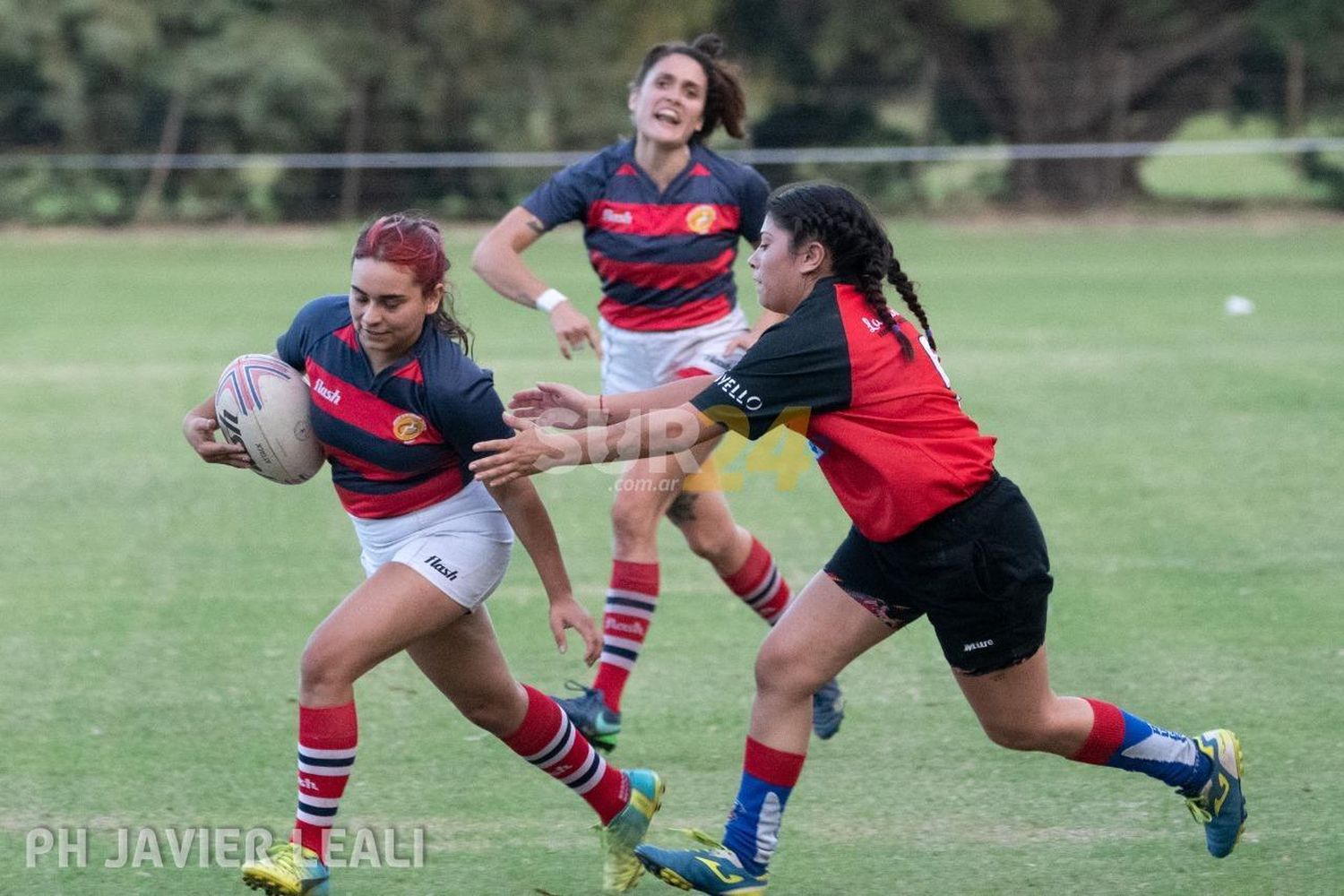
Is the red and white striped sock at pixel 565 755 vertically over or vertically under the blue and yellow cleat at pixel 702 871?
over

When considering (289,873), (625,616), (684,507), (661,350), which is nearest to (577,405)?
(289,873)

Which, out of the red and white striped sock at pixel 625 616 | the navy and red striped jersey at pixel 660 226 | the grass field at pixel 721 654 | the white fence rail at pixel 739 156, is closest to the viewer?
the grass field at pixel 721 654

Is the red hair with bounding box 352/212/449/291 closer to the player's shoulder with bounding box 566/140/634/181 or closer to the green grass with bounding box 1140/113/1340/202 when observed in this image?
the player's shoulder with bounding box 566/140/634/181

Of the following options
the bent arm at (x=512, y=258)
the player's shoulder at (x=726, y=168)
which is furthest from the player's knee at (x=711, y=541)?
the player's shoulder at (x=726, y=168)

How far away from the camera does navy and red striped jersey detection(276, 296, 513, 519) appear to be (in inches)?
174

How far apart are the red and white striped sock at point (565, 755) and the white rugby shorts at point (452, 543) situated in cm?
38

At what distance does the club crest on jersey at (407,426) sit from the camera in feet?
14.6

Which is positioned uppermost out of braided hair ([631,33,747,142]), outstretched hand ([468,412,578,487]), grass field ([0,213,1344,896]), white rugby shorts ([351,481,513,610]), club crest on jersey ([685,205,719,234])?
braided hair ([631,33,747,142])

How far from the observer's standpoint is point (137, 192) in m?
23.8

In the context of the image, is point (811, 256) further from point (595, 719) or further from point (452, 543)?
point (595, 719)

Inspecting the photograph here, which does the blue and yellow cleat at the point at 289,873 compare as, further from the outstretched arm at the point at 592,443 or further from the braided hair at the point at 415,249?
the braided hair at the point at 415,249

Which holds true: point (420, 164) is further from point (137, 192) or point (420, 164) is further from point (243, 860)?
point (243, 860)

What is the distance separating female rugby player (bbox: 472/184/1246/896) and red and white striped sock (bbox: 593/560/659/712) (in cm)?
146

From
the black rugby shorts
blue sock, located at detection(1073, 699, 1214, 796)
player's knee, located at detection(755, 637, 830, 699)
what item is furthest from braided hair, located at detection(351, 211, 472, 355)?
blue sock, located at detection(1073, 699, 1214, 796)
